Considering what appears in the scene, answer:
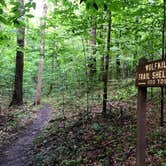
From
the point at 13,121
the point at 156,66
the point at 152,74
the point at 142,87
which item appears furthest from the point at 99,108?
the point at 156,66

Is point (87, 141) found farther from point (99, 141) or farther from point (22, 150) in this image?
point (22, 150)

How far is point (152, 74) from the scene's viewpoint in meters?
4.69

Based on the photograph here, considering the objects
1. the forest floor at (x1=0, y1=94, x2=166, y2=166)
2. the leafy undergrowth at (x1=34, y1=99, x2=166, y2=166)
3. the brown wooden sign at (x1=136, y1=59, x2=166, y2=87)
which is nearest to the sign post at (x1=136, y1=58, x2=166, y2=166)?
the brown wooden sign at (x1=136, y1=59, x2=166, y2=87)

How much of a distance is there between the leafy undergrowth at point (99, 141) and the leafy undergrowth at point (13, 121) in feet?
4.49

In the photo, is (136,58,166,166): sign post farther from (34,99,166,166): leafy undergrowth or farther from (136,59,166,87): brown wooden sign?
(34,99,166,166): leafy undergrowth

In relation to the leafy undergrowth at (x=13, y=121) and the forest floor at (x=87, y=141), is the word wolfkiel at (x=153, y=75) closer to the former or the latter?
the forest floor at (x=87, y=141)

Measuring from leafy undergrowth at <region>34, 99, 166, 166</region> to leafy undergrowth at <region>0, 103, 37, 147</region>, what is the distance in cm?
137

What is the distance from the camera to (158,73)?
14.7 ft

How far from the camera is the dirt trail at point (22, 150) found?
27.7ft

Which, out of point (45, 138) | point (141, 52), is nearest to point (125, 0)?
point (141, 52)

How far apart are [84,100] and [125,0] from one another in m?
8.17

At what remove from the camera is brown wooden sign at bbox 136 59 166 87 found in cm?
438

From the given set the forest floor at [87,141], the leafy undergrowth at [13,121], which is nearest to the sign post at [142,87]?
the forest floor at [87,141]

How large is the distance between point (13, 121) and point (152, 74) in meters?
10.3
